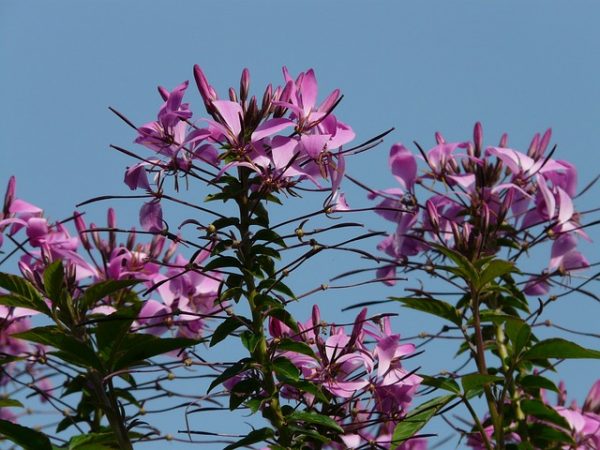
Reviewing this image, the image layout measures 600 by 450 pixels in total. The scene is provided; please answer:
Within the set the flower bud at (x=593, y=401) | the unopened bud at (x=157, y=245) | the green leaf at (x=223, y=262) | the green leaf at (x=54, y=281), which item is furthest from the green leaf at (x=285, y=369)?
the flower bud at (x=593, y=401)

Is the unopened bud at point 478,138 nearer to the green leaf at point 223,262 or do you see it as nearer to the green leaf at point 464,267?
the green leaf at point 464,267

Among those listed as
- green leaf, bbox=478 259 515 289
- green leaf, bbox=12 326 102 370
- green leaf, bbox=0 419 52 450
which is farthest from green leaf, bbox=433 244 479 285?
green leaf, bbox=0 419 52 450

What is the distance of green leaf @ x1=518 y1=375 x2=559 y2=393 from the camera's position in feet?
9.90

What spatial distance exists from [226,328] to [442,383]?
30.4 inches

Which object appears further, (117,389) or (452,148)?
(452,148)

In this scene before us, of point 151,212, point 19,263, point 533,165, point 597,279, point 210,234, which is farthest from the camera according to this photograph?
point 533,165

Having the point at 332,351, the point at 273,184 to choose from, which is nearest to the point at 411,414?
the point at 332,351

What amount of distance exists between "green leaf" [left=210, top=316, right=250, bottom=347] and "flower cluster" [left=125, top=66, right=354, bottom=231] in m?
0.38

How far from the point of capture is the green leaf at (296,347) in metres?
2.54

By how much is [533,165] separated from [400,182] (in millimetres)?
534

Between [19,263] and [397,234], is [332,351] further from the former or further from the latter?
[19,263]

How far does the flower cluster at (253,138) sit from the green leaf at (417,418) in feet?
2.50

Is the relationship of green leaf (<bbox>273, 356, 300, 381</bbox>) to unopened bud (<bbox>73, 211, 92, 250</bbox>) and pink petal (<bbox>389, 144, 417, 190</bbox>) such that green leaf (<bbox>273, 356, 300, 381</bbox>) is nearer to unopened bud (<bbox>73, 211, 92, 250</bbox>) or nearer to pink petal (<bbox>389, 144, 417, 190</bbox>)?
unopened bud (<bbox>73, 211, 92, 250</bbox>)

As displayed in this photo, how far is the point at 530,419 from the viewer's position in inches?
137
